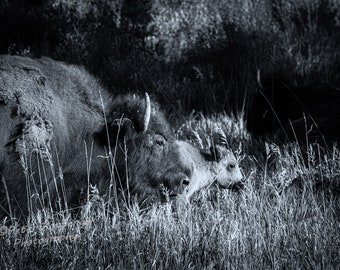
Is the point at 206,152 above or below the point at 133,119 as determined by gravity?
below

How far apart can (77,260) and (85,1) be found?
7082mm

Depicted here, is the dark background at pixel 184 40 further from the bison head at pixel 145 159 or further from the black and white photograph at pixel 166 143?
the bison head at pixel 145 159

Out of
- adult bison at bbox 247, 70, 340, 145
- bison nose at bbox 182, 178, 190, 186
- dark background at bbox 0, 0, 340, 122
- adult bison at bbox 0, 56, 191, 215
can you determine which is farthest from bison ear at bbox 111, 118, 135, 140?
dark background at bbox 0, 0, 340, 122

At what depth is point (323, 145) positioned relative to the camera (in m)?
6.44

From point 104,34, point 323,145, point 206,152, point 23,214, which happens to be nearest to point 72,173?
point 23,214

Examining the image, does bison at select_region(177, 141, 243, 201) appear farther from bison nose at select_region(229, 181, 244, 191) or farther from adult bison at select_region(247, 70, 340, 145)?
adult bison at select_region(247, 70, 340, 145)

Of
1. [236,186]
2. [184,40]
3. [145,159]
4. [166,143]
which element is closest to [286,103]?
[184,40]

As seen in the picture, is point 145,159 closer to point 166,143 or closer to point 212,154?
point 166,143

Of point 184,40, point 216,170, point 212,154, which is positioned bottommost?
point 216,170

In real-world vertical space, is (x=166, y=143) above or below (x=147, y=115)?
below

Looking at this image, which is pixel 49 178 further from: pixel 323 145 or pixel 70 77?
pixel 323 145

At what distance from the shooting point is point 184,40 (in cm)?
982

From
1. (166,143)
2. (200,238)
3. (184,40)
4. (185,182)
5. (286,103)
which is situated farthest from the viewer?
(184,40)

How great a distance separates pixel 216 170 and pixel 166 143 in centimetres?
50
